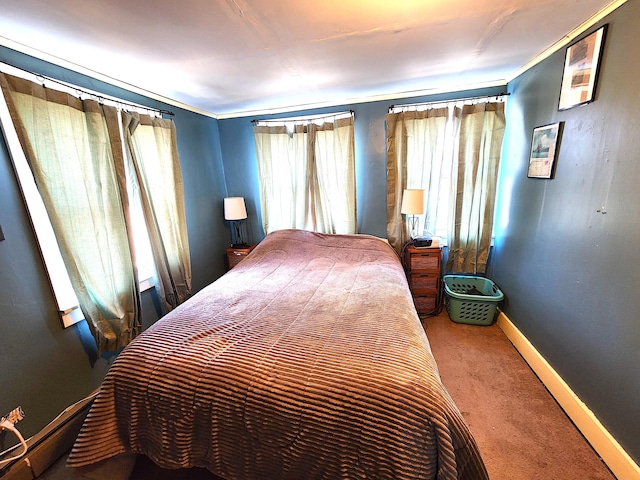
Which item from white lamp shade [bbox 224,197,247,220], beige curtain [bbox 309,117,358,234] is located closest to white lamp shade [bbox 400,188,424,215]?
beige curtain [bbox 309,117,358,234]

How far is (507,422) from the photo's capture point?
4.93 ft

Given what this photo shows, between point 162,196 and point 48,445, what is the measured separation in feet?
5.69

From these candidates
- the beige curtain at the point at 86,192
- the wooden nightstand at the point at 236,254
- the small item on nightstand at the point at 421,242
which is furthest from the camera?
the wooden nightstand at the point at 236,254

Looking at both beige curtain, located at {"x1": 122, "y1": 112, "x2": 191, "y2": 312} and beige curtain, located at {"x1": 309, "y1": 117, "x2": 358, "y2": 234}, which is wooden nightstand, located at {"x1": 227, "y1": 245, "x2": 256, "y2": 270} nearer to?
beige curtain, located at {"x1": 122, "y1": 112, "x2": 191, "y2": 312}

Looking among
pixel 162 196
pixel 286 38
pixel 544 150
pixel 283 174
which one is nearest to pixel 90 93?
pixel 162 196

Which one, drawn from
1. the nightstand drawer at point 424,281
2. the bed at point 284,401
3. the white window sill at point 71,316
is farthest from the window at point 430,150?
the white window sill at point 71,316

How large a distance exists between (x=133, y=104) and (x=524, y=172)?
319cm

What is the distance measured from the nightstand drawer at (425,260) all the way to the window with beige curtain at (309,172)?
0.72 metres

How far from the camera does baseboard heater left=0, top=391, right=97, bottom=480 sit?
4.30 ft

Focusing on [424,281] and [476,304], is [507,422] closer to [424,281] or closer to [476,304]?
[476,304]

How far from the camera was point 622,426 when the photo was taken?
1208 millimetres

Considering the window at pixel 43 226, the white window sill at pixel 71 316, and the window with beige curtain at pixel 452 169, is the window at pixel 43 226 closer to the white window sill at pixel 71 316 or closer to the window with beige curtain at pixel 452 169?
the white window sill at pixel 71 316

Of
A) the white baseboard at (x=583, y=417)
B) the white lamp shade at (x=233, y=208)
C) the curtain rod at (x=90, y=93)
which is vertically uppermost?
the curtain rod at (x=90, y=93)

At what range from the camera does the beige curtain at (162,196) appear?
201cm
